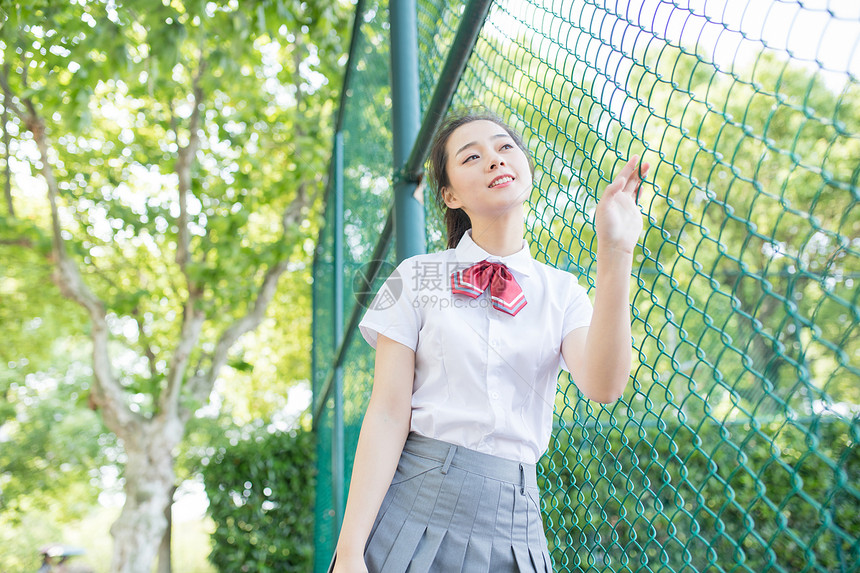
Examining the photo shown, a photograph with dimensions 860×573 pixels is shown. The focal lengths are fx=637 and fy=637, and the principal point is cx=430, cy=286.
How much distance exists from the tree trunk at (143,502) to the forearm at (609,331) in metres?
6.72

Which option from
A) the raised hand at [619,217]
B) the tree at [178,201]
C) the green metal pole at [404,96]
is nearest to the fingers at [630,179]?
the raised hand at [619,217]

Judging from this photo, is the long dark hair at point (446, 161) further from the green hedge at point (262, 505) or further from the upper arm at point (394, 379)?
the green hedge at point (262, 505)

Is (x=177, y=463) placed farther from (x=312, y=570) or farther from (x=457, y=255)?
(x=457, y=255)

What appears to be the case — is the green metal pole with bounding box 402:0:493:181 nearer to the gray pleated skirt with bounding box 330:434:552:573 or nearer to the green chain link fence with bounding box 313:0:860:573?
the green chain link fence with bounding box 313:0:860:573

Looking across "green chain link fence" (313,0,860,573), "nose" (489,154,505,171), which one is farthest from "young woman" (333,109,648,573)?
"green chain link fence" (313,0,860,573)

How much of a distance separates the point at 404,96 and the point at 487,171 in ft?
3.43

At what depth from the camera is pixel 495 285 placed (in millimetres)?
1140

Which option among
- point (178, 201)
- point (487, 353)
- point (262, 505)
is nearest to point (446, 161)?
point (487, 353)

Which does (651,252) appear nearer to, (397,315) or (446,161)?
(446,161)

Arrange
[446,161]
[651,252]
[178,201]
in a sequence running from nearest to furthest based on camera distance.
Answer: [446,161] → [651,252] → [178,201]

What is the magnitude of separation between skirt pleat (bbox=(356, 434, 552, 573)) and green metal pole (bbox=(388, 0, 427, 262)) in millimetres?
979

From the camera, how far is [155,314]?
9.48 meters

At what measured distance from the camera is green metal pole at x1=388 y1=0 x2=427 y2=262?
196 cm

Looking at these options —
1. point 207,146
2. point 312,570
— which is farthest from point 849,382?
point 207,146
